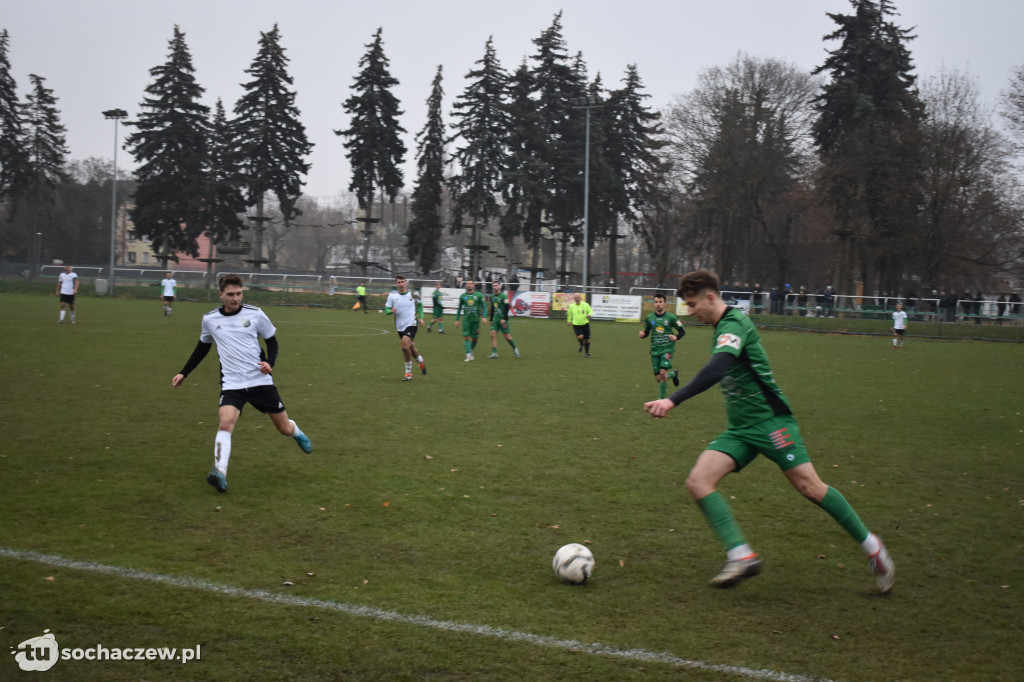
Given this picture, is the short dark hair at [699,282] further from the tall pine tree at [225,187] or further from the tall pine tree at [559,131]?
the tall pine tree at [225,187]

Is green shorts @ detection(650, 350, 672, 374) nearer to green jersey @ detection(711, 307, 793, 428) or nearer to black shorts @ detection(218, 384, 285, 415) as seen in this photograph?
black shorts @ detection(218, 384, 285, 415)

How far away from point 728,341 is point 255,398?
4.64 metres

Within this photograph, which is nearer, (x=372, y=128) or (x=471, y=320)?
(x=471, y=320)

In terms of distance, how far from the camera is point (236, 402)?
771cm

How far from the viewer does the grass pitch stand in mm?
4371

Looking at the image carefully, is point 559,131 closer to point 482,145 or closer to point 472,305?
point 482,145

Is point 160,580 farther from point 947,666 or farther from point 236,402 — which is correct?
point 947,666

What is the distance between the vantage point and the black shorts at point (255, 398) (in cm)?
773

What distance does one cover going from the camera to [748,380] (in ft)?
17.6

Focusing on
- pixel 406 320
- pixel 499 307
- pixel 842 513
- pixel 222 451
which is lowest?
pixel 222 451

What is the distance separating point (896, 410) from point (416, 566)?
10.7 m

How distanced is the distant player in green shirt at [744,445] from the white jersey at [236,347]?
421 centimetres

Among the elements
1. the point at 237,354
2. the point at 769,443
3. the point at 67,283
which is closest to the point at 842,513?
the point at 769,443

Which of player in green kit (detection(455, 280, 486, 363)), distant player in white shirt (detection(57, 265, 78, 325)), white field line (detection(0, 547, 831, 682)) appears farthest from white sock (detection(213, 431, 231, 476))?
distant player in white shirt (detection(57, 265, 78, 325))
